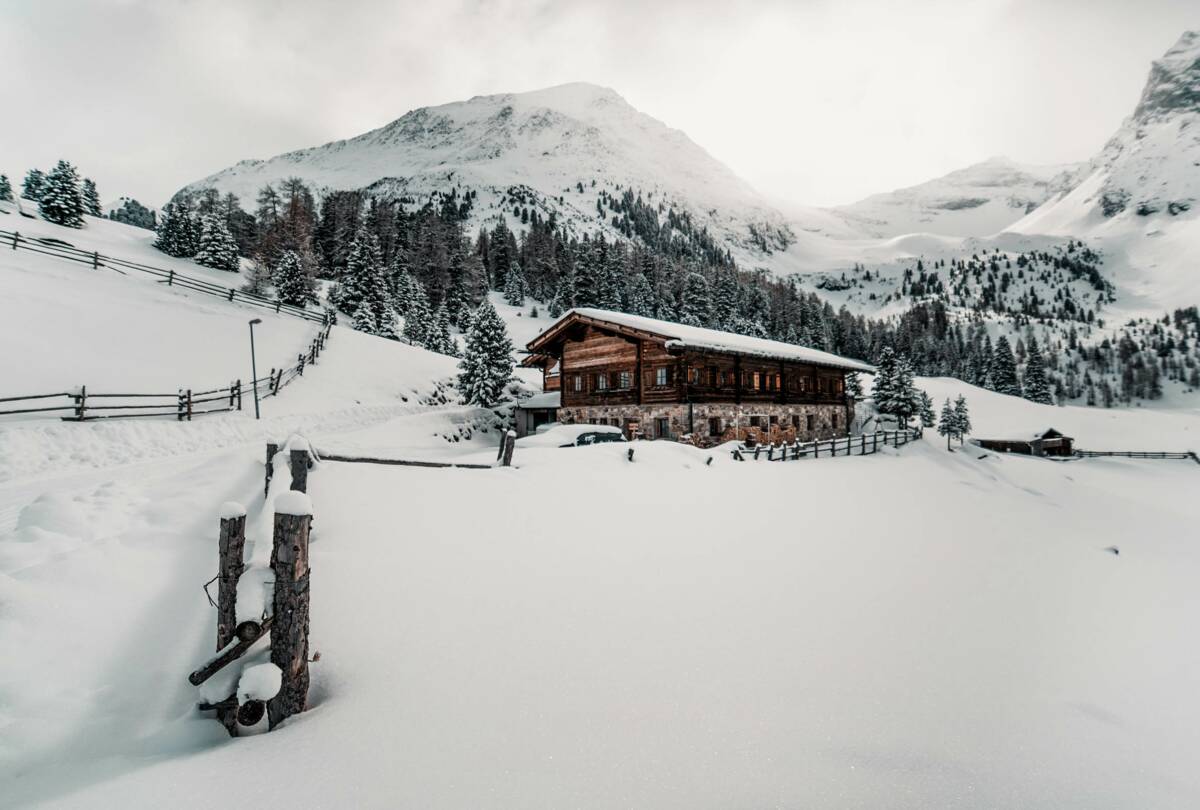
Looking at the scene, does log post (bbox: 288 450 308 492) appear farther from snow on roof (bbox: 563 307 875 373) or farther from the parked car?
snow on roof (bbox: 563 307 875 373)

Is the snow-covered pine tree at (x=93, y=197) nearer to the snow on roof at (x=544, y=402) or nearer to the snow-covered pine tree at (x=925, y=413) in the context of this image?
the snow on roof at (x=544, y=402)

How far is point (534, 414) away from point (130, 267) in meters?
29.6

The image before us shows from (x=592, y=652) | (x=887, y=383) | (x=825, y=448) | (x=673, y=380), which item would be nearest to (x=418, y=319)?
(x=673, y=380)

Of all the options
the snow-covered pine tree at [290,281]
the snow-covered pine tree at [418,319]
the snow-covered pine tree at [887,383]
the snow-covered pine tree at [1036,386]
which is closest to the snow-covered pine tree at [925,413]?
the snow-covered pine tree at [887,383]

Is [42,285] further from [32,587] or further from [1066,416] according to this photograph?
[1066,416]

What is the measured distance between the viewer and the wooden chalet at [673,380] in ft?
82.1

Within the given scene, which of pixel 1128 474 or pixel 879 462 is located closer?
pixel 879 462

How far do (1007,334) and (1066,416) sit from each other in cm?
10081

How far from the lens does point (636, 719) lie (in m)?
4.11

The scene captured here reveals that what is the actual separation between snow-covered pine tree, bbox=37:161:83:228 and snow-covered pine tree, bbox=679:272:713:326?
6707cm

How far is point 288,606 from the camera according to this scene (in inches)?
152

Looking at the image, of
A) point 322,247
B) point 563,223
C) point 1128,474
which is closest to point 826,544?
point 1128,474

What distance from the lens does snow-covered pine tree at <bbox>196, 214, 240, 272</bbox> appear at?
46969 mm

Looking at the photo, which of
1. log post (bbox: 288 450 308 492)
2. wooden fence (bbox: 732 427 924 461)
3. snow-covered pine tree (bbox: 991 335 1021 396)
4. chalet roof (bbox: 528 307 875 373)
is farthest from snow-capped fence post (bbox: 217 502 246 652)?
snow-covered pine tree (bbox: 991 335 1021 396)
